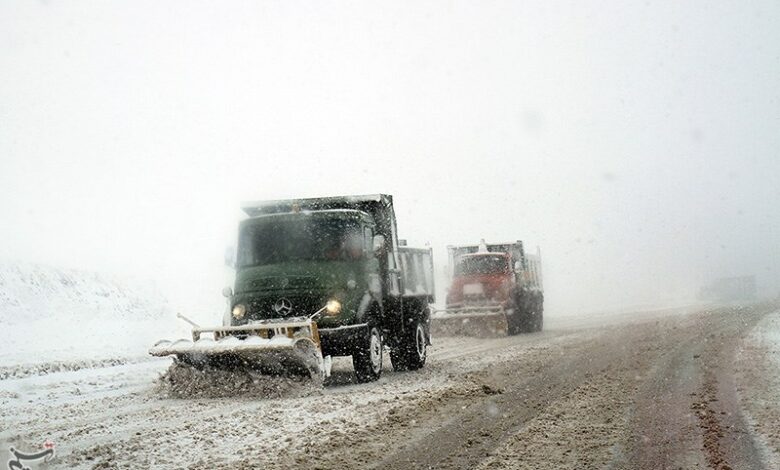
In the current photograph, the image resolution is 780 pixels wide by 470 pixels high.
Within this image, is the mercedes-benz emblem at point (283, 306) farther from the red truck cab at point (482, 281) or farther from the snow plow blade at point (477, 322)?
the red truck cab at point (482, 281)

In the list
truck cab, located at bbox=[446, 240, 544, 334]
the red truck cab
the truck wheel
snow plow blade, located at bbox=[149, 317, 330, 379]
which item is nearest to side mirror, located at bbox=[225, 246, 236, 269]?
snow plow blade, located at bbox=[149, 317, 330, 379]

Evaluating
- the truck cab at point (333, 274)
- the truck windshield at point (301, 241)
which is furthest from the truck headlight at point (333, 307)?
the truck windshield at point (301, 241)

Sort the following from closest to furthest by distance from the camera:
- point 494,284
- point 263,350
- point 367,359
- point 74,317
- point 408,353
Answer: point 263,350, point 367,359, point 408,353, point 74,317, point 494,284

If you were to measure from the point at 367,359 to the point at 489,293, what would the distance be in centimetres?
1289

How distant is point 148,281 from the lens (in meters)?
33.3

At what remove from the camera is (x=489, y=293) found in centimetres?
2305

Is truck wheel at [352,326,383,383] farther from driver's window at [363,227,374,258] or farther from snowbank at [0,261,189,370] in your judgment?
snowbank at [0,261,189,370]

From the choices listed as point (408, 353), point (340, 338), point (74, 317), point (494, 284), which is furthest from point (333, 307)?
point (74, 317)

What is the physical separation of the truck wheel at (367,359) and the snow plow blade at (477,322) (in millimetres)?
11582

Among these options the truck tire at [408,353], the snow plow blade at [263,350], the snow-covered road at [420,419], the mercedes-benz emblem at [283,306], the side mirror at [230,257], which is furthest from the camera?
the truck tire at [408,353]

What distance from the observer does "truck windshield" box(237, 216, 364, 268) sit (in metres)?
11.0

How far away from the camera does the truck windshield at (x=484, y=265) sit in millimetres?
23594

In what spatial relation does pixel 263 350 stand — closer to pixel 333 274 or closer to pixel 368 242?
pixel 333 274

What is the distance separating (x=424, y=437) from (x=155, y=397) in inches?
189
